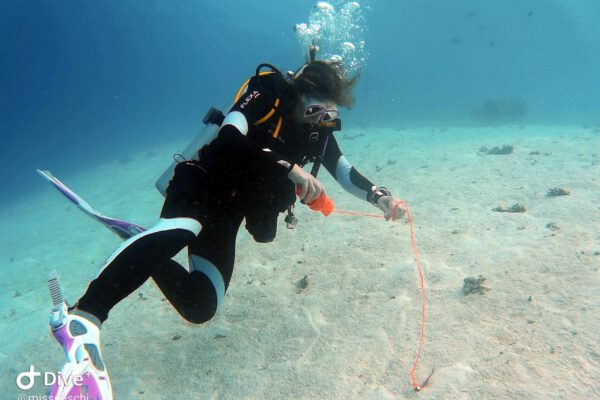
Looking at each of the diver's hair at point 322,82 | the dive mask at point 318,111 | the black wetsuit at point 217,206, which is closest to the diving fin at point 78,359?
the black wetsuit at point 217,206

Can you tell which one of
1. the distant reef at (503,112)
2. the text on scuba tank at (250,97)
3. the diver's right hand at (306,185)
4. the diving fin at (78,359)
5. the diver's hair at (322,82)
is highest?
the distant reef at (503,112)

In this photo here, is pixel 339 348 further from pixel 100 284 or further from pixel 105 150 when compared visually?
pixel 105 150

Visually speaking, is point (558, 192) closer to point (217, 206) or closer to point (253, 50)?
point (217, 206)

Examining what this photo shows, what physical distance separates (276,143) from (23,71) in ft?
324

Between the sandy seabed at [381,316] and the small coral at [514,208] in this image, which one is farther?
the small coral at [514,208]

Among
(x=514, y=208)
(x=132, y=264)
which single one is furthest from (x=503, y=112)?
(x=132, y=264)

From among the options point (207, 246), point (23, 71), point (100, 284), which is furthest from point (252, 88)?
point (23, 71)

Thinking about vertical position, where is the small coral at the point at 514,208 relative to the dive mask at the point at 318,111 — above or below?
above

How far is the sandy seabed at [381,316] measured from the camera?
2.73 m

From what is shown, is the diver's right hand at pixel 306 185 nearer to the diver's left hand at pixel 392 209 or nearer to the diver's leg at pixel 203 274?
the diver's leg at pixel 203 274

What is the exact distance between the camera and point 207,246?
3037mm

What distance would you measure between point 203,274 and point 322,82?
2.09 m

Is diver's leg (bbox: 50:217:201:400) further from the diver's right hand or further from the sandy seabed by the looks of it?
the sandy seabed

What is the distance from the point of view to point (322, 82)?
297 centimetres
